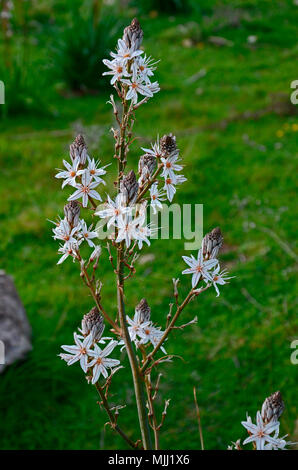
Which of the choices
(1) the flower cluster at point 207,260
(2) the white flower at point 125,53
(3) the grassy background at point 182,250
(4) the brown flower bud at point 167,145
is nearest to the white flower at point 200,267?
(1) the flower cluster at point 207,260

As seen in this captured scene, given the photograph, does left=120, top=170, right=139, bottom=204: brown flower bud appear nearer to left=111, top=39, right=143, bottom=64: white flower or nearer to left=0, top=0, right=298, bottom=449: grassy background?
left=111, top=39, right=143, bottom=64: white flower

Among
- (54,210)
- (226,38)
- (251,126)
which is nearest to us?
(54,210)

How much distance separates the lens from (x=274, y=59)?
723cm

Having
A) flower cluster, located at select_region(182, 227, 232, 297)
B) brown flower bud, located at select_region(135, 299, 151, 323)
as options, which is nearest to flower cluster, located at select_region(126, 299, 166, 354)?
brown flower bud, located at select_region(135, 299, 151, 323)

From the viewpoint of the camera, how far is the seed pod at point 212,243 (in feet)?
4.75

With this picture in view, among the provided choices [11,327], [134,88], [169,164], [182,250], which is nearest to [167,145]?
[169,164]

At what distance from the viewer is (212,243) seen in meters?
1.46

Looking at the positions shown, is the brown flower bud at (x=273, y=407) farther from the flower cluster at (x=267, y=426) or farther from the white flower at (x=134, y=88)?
the white flower at (x=134, y=88)

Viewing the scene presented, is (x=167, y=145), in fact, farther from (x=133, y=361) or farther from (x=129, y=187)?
(x=133, y=361)

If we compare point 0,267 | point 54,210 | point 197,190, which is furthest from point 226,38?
point 0,267

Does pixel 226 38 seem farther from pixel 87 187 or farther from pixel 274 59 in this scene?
pixel 87 187

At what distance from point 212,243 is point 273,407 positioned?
404 mm

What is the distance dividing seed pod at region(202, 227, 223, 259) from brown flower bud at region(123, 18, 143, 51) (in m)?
0.48
